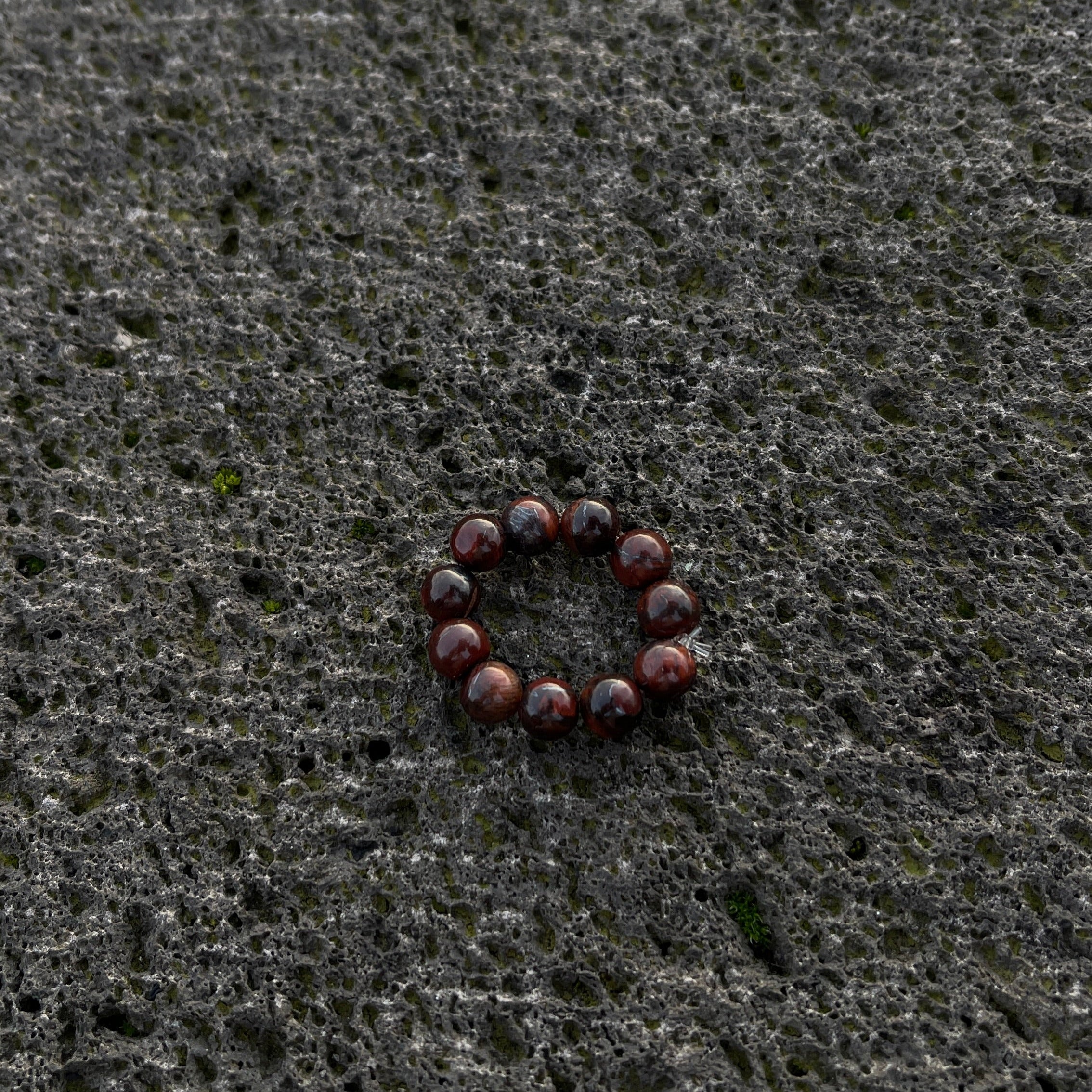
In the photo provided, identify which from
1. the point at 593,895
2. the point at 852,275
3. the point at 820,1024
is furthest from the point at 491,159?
the point at 820,1024

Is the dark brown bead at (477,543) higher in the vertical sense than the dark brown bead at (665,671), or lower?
higher

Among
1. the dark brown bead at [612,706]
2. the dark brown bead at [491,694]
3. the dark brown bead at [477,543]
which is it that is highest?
the dark brown bead at [477,543]

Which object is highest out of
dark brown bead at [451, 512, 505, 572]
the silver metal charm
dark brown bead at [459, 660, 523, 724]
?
dark brown bead at [451, 512, 505, 572]

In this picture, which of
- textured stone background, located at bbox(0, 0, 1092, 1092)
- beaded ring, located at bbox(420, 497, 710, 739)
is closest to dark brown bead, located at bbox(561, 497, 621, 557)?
beaded ring, located at bbox(420, 497, 710, 739)

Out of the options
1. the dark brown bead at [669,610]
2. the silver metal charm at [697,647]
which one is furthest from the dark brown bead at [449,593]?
the silver metal charm at [697,647]

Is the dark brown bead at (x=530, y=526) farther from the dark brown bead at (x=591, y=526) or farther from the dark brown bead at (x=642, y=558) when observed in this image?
the dark brown bead at (x=642, y=558)

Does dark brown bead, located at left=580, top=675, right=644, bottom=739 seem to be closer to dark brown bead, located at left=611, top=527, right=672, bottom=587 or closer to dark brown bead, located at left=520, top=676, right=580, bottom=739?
dark brown bead, located at left=520, top=676, right=580, bottom=739
